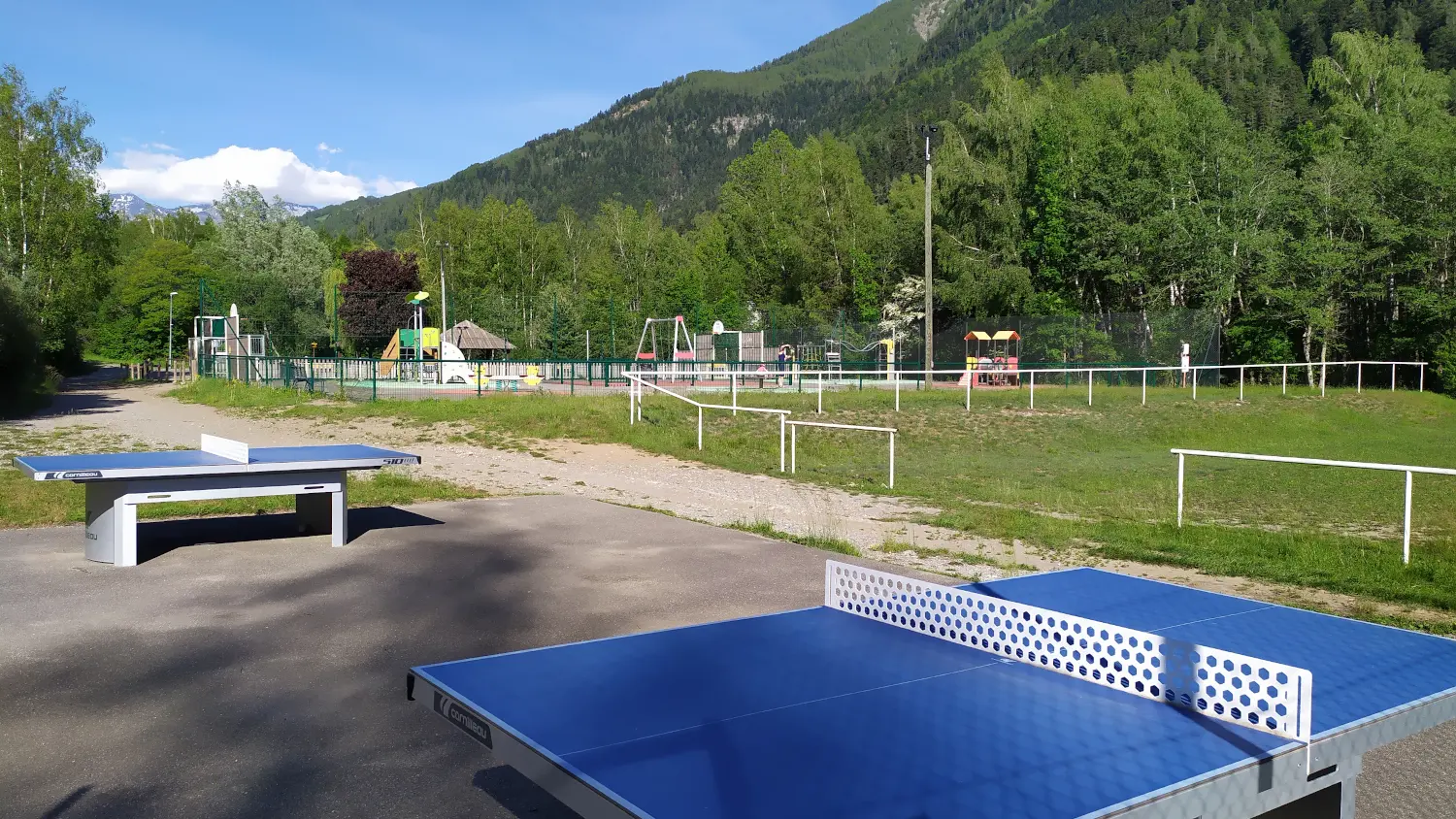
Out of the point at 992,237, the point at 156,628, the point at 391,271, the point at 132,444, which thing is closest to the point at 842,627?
the point at 156,628

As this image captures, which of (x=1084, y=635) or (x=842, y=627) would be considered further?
(x=842, y=627)

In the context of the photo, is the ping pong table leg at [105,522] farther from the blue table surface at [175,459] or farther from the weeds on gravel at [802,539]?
the weeds on gravel at [802,539]

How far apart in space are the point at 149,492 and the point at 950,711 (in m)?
7.88

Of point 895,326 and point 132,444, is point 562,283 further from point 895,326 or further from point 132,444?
point 132,444

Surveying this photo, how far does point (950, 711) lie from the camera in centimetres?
308

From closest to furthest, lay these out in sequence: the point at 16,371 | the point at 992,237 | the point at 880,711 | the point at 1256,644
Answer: the point at 880,711
the point at 1256,644
the point at 16,371
the point at 992,237

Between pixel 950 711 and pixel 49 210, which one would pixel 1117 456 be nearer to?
pixel 950 711

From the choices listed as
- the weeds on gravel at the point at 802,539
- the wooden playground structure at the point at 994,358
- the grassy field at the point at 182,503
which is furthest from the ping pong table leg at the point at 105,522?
the wooden playground structure at the point at 994,358

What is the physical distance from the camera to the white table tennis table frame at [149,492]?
340 inches

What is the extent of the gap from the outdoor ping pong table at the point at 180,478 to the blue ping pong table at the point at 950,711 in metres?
6.15

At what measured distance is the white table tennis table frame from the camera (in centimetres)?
862

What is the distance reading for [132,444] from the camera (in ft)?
63.7

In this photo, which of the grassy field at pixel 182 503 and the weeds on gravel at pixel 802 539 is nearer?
the weeds on gravel at pixel 802 539

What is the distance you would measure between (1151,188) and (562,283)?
46918 millimetres
